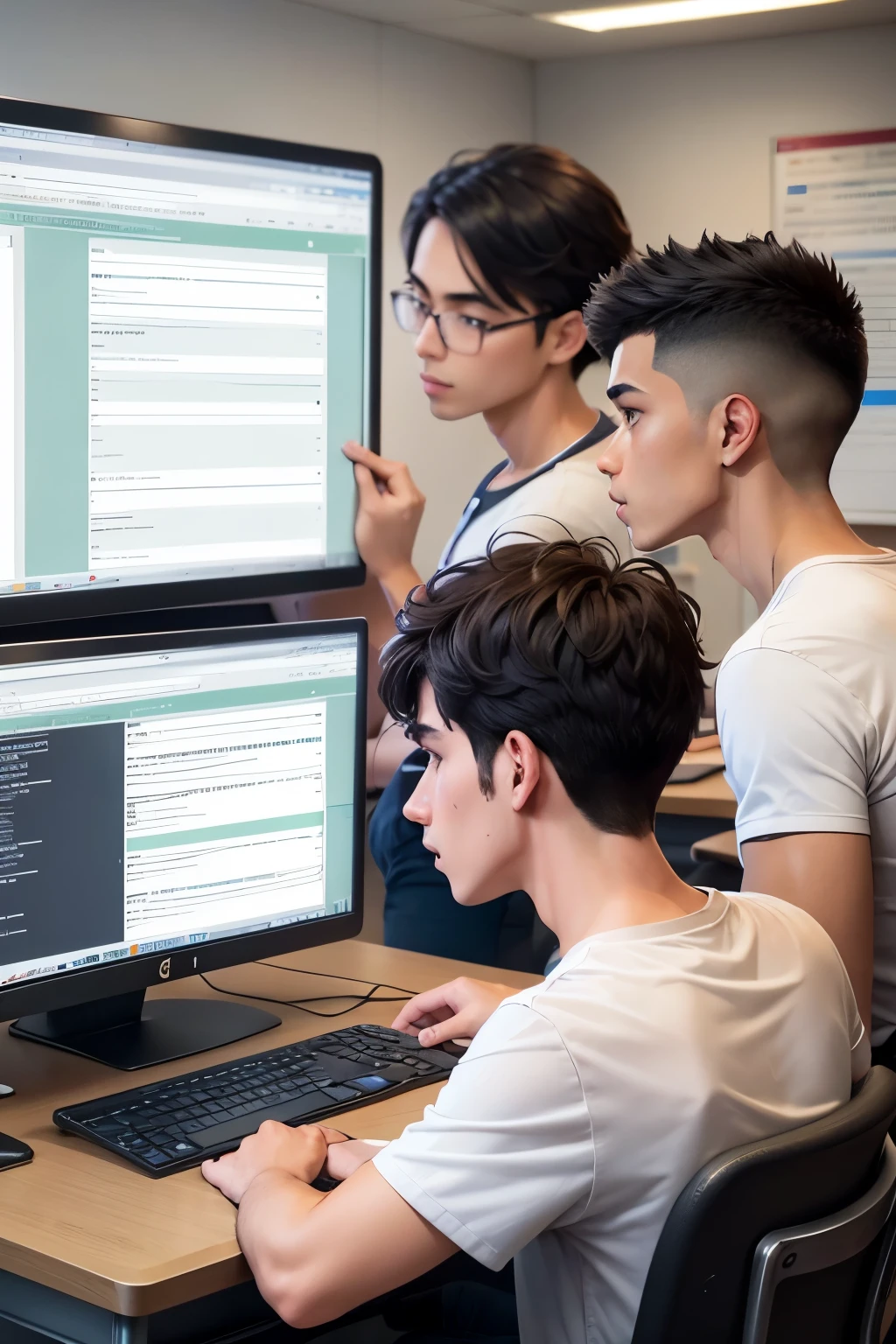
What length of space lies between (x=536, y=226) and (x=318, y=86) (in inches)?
87.1

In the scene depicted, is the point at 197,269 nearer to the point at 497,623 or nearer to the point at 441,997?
the point at 497,623

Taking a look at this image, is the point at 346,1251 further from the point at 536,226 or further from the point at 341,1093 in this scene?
the point at 536,226

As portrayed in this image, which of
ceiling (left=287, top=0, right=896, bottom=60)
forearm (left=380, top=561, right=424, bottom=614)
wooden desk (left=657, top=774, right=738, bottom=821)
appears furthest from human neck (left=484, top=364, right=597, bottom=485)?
ceiling (left=287, top=0, right=896, bottom=60)

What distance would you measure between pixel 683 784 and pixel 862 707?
1384mm

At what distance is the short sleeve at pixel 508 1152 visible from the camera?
986mm

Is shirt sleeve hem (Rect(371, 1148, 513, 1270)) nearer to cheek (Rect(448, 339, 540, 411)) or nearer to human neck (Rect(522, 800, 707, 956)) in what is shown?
human neck (Rect(522, 800, 707, 956))

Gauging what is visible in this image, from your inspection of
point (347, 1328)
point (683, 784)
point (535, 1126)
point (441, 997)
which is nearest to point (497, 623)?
point (535, 1126)

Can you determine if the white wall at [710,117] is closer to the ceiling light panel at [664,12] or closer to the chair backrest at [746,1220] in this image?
the ceiling light panel at [664,12]

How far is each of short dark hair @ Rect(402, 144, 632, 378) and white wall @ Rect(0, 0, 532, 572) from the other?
132 centimetres

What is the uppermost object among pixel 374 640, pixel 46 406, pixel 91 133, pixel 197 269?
pixel 91 133

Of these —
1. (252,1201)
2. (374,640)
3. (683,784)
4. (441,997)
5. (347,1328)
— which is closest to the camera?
(252,1201)

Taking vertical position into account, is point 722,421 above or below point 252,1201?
Result: above

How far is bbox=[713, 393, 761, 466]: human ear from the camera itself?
5.10 ft

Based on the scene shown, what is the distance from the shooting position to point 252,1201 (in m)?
1.11
